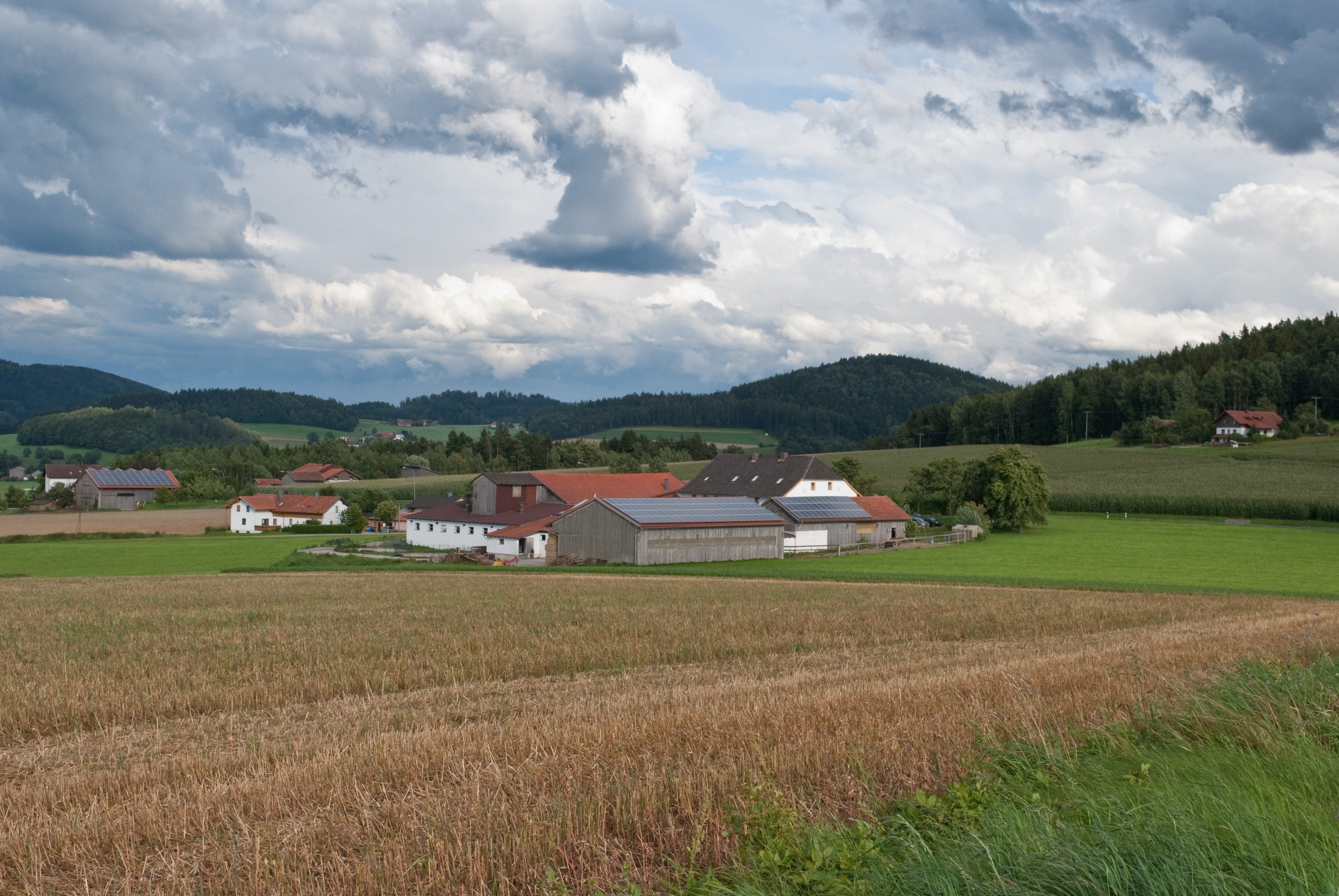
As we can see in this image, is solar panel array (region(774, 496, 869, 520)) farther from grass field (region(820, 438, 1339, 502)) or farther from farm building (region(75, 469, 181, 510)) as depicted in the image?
farm building (region(75, 469, 181, 510))

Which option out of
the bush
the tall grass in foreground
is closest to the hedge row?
the bush

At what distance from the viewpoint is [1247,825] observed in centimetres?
510

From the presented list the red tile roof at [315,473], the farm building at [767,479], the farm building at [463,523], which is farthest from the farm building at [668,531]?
the red tile roof at [315,473]

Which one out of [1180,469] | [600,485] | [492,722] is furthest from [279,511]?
[1180,469]

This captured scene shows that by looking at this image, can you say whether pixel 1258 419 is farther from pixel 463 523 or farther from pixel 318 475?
pixel 318 475

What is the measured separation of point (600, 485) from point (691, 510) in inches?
758

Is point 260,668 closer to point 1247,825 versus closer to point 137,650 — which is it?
point 137,650

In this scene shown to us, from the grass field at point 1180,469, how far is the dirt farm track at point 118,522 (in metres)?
69.3

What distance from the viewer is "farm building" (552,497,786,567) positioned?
5575cm

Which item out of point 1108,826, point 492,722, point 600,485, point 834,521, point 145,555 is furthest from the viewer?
point 600,485

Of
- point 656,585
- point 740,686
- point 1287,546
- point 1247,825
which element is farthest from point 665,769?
point 1287,546

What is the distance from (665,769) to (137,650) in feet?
50.5

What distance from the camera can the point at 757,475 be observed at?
80125 millimetres

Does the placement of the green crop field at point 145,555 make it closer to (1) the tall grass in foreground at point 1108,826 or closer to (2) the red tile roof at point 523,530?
(2) the red tile roof at point 523,530
